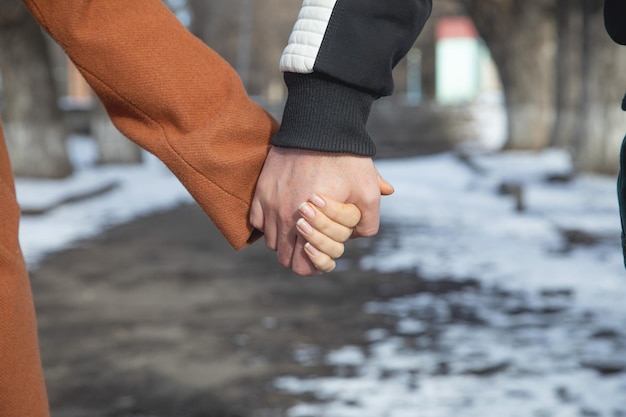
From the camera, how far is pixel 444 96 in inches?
1702

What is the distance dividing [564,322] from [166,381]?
2.16 m

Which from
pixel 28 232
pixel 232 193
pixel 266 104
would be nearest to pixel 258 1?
pixel 266 104

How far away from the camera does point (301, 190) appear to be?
1947 mm

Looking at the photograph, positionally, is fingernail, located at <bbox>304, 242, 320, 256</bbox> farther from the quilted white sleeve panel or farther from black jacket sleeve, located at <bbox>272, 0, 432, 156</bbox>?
the quilted white sleeve panel

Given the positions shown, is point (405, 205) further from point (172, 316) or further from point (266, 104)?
point (266, 104)

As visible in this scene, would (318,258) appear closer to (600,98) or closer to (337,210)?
(337,210)

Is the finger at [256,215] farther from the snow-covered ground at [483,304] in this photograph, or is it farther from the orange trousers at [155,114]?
the snow-covered ground at [483,304]

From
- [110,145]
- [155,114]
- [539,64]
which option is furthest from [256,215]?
[539,64]

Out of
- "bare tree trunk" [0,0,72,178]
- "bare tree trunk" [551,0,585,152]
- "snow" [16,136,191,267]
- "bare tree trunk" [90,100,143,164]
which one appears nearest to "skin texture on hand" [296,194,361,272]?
"snow" [16,136,191,267]

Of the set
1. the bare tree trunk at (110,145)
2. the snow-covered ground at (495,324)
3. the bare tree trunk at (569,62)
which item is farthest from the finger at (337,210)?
the bare tree trunk at (110,145)

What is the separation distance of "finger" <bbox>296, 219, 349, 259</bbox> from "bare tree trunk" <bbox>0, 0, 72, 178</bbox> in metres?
12.8

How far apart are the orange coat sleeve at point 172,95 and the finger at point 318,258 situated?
6.1 inches

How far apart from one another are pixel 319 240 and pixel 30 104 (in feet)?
42.6

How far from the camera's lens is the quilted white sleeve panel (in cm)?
195
